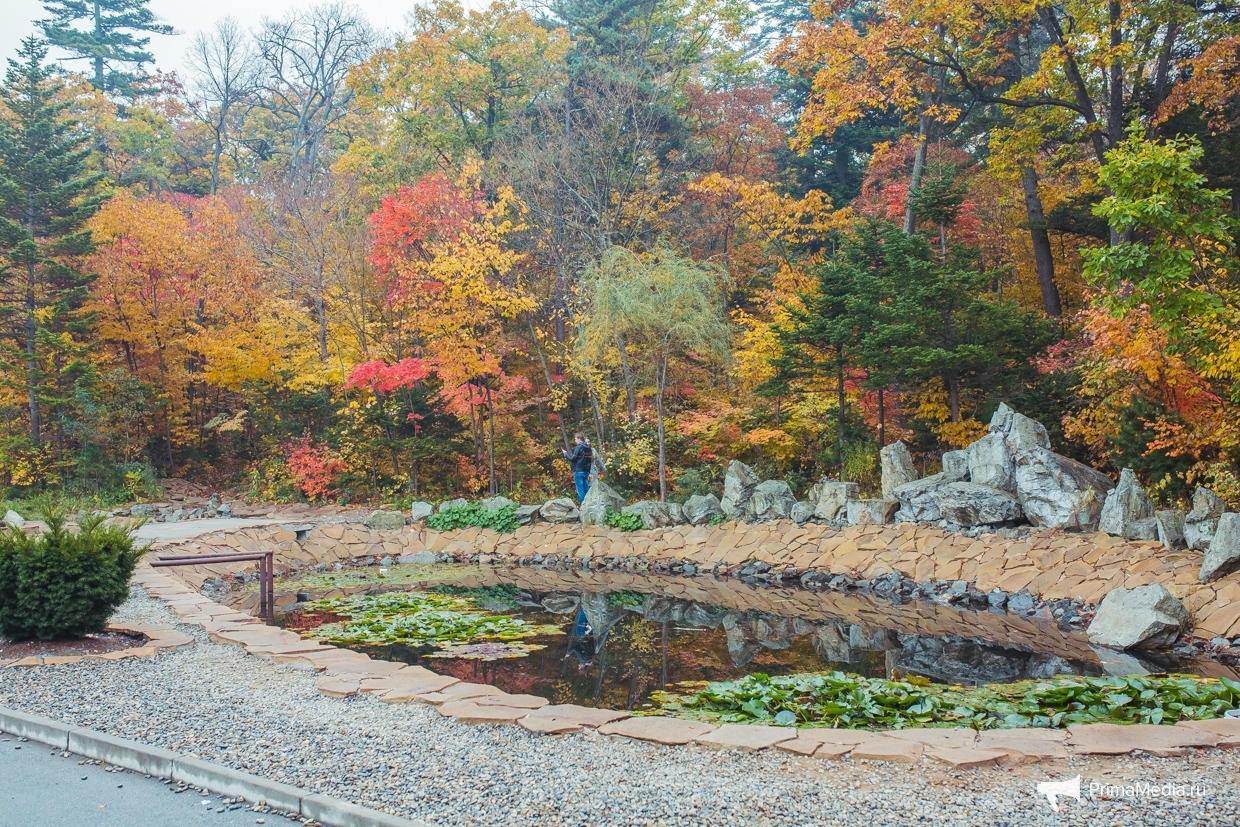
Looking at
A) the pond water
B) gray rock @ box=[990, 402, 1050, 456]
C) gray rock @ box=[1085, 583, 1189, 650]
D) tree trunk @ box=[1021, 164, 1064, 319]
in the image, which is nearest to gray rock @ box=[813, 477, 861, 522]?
the pond water

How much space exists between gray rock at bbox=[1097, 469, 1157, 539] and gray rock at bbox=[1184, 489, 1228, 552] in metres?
0.60

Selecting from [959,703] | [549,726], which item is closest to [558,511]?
[959,703]

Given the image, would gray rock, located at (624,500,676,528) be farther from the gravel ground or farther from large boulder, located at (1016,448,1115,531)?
the gravel ground

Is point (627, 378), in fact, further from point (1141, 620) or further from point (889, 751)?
point (889, 751)

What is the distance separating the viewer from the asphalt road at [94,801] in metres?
3.41

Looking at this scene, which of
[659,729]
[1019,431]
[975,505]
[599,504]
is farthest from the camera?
[599,504]

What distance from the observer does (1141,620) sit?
7102 mm

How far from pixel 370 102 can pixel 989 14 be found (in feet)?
50.5

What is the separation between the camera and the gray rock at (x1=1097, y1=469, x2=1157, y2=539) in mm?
9102

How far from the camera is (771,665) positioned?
6.93 meters

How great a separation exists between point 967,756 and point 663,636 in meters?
4.48

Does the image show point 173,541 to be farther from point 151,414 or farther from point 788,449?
point 788,449

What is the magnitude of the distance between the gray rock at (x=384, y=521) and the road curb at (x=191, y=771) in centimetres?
950

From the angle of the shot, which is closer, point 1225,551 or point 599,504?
point 1225,551
